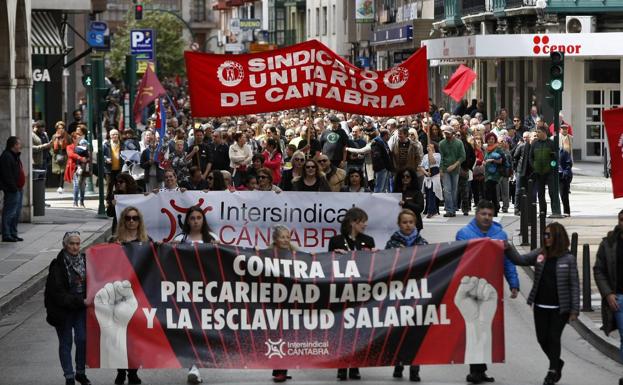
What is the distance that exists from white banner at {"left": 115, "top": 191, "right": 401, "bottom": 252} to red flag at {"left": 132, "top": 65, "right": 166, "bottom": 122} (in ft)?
76.8

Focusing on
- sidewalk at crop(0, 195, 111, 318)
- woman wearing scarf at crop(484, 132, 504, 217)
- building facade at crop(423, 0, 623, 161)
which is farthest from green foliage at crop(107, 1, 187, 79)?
woman wearing scarf at crop(484, 132, 504, 217)

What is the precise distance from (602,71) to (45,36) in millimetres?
17216

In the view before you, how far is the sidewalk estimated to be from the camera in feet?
63.1

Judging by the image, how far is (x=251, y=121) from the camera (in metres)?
44.1

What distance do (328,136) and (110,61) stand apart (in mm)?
79188

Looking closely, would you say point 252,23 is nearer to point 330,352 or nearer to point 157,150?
point 157,150

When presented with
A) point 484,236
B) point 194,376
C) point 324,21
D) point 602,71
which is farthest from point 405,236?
point 324,21

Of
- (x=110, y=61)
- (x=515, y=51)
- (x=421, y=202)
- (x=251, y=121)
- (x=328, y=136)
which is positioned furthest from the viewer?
(x=110, y=61)

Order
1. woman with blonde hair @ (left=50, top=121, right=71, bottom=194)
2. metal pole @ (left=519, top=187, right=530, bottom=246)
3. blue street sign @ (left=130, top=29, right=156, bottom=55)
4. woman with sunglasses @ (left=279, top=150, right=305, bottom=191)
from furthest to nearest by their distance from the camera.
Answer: blue street sign @ (left=130, top=29, right=156, bottom=55) < woman with blonde hair @ (left=50, top=121, right=71, bottom=194) < metal pole @ (left=519, top=187, right=530, bottom=246) < woman with sunglasses @ (left=279, top=150, right=305, bottom=191)

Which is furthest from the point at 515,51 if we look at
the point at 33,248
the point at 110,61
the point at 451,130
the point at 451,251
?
the point at 110,61

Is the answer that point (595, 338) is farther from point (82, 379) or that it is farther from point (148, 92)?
point (148, 92)

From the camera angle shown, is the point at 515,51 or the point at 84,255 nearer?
the point at 84,255

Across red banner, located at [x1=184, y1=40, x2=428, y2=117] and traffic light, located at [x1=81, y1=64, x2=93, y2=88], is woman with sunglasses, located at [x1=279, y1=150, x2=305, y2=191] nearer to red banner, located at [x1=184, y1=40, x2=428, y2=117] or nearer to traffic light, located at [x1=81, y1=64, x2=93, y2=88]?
red banner, located at [x1=184, y1=40, x2=428, y2=117]

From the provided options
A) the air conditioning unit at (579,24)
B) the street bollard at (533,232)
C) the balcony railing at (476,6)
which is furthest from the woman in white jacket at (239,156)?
the balcony railing at (476,6)
